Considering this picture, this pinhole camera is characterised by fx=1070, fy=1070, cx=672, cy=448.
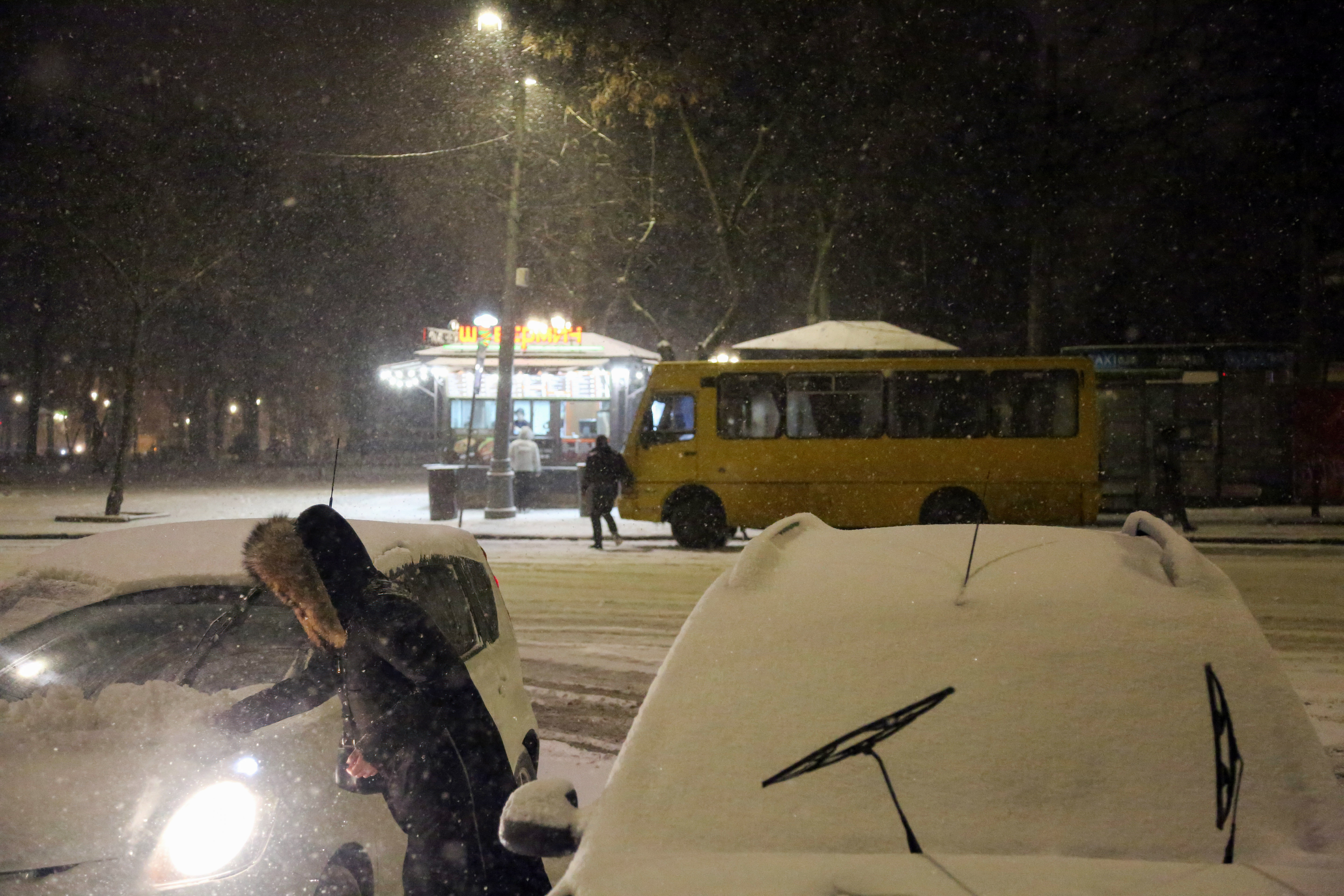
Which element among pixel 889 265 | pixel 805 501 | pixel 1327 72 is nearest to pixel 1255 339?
pixel 889 265

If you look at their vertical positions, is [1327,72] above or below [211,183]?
above

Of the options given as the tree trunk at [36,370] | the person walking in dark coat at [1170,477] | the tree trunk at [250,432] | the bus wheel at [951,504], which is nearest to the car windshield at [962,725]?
the bus wheel at [951,504]

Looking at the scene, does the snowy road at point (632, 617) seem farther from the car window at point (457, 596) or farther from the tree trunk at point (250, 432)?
the tree trunk at point (250, 432)

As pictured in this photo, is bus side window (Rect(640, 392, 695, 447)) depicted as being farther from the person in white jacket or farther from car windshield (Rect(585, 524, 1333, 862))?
car windshield (Rect(585, 524, 1333, 862))

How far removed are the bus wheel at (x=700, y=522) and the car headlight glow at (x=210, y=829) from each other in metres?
15.3

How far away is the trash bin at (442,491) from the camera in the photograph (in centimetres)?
2255

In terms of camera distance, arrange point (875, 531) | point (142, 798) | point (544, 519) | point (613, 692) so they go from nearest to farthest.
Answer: point (142, 798)
point (875, 531)
point (613, 692)
point (544, 519)

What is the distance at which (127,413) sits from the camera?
23.0 meters

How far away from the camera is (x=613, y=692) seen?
26.9ft

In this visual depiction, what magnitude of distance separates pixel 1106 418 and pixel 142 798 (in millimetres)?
22850

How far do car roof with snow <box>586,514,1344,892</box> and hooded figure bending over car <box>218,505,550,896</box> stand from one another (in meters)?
0.87

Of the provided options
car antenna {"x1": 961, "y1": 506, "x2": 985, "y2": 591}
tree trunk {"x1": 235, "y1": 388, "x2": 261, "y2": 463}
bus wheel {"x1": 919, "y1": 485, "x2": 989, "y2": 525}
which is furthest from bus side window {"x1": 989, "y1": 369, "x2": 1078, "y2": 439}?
tree trunk {"x1": 235, "y1": 388, "x2": 261, "y2": 463}

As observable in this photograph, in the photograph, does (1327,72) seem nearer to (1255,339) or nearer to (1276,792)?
(1255,339)

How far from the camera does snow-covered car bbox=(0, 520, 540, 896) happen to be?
290 centimetres
